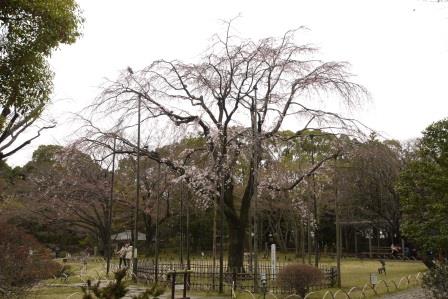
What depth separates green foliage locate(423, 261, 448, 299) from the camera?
37.7ft

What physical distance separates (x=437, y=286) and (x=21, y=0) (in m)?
11.8

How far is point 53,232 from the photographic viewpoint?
45.1 meters

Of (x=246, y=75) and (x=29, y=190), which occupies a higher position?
(x=246, y=75)

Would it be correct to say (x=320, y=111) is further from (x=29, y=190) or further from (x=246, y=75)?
(x=29, y=190)

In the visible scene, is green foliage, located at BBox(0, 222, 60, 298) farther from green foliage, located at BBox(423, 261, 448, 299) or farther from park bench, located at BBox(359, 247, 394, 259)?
park bench, located at BBox(359, 247, 394, 259)

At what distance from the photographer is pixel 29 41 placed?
10961 mm

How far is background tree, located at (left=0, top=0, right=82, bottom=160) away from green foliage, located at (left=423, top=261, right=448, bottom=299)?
10.8 meters

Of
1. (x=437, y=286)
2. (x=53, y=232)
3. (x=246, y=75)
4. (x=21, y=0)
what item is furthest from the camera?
(x=53, y=232)

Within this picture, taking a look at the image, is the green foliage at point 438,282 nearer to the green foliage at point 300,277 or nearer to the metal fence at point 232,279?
the green foliage at point 300,277

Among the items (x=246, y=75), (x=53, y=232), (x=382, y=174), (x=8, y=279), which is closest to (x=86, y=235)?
(x=53, y=232)

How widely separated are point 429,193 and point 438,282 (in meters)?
6.79

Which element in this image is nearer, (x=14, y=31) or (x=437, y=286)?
(x=14, y=31)

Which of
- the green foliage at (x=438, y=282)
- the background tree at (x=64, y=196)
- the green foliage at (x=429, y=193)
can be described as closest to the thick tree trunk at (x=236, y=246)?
the green foliage at (x=429, y=193)

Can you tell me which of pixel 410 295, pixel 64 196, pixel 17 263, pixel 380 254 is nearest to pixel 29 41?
pixel 17 263
